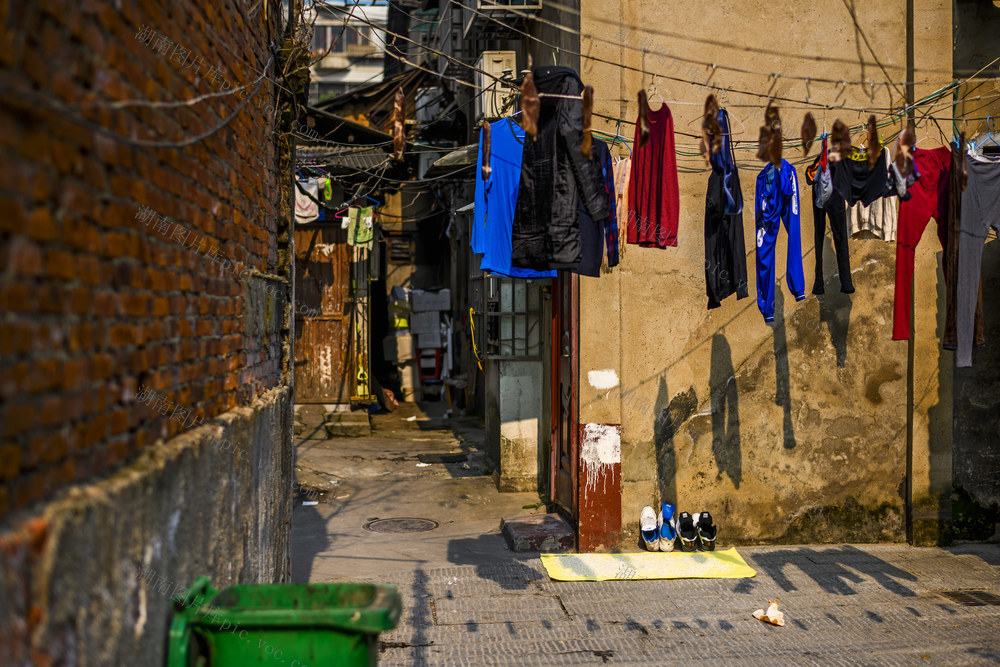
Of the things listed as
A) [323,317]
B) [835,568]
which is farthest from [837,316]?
[323,317]

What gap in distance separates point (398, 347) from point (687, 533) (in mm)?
10398

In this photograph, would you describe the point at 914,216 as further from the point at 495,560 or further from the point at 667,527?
the point at 495,560

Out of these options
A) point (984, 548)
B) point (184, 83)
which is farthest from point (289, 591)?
point (984, 548)

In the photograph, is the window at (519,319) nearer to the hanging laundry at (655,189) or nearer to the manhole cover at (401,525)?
the manhole cover at (401,525)

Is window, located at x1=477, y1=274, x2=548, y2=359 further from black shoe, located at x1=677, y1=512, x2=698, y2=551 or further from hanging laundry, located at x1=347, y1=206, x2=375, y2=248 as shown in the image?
hanging laundry, located at x1=347, y1=206, x2=375, y2=248

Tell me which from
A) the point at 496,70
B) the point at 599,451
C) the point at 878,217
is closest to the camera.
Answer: the point at 878,217

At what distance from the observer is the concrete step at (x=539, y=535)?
7926 millimetres

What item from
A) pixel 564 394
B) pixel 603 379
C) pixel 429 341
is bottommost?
pixel 564 394

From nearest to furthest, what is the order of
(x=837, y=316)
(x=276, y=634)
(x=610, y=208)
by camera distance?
(x=276, y=634) → (x=610, y=208) → (x=837, y=316)

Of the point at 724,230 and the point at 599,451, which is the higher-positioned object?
the point at 724,230

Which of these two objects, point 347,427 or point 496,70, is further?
point 347,427

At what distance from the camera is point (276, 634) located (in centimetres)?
280

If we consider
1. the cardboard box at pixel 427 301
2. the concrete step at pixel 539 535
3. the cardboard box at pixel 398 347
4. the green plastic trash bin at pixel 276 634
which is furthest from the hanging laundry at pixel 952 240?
the cardboard box at pixel 398 347

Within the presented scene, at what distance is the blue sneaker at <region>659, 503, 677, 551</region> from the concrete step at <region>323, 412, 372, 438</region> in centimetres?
781
